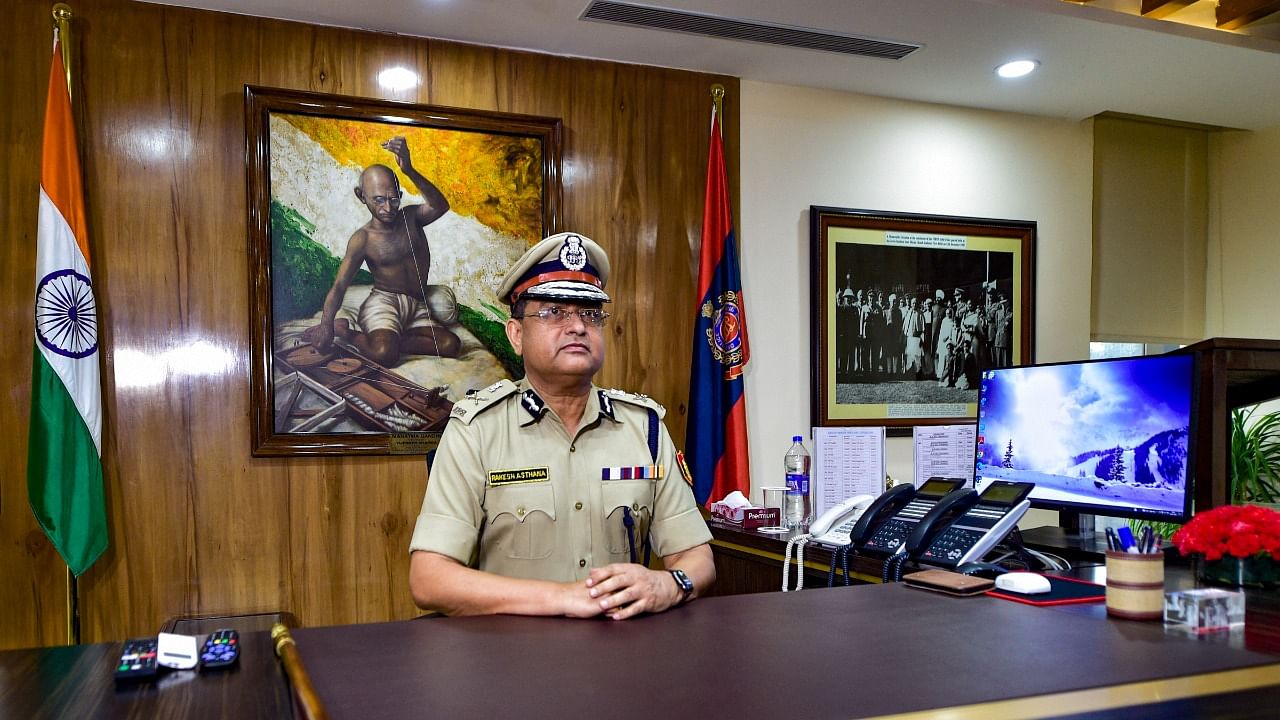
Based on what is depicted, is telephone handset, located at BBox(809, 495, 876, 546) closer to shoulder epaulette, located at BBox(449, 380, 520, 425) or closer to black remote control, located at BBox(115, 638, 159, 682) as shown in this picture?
shoulder epaulette, located at BBox(449, 380, 520, 425)

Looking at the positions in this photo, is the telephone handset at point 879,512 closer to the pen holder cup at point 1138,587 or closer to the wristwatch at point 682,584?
the wristwatch at point 682,584

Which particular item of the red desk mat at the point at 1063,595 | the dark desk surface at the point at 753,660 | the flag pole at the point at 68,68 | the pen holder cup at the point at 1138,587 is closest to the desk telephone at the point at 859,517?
the red desk mat at the point at 1063,595

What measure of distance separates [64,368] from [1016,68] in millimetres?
3835

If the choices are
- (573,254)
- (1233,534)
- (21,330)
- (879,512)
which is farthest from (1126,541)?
(21,330)

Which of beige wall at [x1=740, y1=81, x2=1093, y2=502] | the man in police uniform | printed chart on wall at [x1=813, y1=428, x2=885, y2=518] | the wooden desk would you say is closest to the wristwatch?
the man in police uniform

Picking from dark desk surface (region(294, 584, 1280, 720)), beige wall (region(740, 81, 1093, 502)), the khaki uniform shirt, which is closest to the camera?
dark desk surface (region(294, 584, 1280, 720))

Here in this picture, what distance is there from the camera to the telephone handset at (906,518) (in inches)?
83.8

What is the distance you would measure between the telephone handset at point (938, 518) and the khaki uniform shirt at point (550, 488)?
456 millimetres

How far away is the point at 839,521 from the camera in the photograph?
8.46 ft

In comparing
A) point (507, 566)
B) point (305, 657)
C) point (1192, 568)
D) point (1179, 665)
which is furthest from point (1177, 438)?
point (305, 657)

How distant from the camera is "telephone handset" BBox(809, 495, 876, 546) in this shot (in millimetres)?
2498

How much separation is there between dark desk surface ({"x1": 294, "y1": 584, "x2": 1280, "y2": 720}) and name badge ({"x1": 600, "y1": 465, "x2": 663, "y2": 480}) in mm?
680

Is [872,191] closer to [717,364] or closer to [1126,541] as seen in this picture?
[717,364]

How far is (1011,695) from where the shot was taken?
3.14 feet
